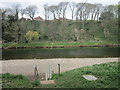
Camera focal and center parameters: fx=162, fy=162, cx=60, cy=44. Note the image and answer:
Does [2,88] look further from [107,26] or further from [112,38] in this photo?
[107,26]

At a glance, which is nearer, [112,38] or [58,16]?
[112,38]

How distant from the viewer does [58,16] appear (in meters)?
58.3

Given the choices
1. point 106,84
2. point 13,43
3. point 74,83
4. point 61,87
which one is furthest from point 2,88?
point 13,43

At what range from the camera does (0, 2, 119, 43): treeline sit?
140ft

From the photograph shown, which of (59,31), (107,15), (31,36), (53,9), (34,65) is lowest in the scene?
(34,65)

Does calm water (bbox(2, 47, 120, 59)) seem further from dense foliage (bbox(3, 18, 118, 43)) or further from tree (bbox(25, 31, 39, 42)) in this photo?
dense foliage (bbox(3, 18, 118, 43))

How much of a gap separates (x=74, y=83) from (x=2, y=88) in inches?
103

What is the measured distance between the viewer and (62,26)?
49.6 meters

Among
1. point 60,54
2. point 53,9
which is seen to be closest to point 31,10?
point 53,9

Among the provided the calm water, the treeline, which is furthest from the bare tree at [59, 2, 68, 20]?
Result: the calm water

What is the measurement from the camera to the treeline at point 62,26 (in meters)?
42.6

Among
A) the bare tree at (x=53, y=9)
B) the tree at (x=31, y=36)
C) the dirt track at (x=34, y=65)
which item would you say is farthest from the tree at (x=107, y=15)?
the dirt track at (x=34, y=65)

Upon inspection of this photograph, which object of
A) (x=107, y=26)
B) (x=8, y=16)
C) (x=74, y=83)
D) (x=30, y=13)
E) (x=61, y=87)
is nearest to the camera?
(x=61, y=87)

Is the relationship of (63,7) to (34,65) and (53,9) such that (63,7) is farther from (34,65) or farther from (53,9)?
(34,65)
